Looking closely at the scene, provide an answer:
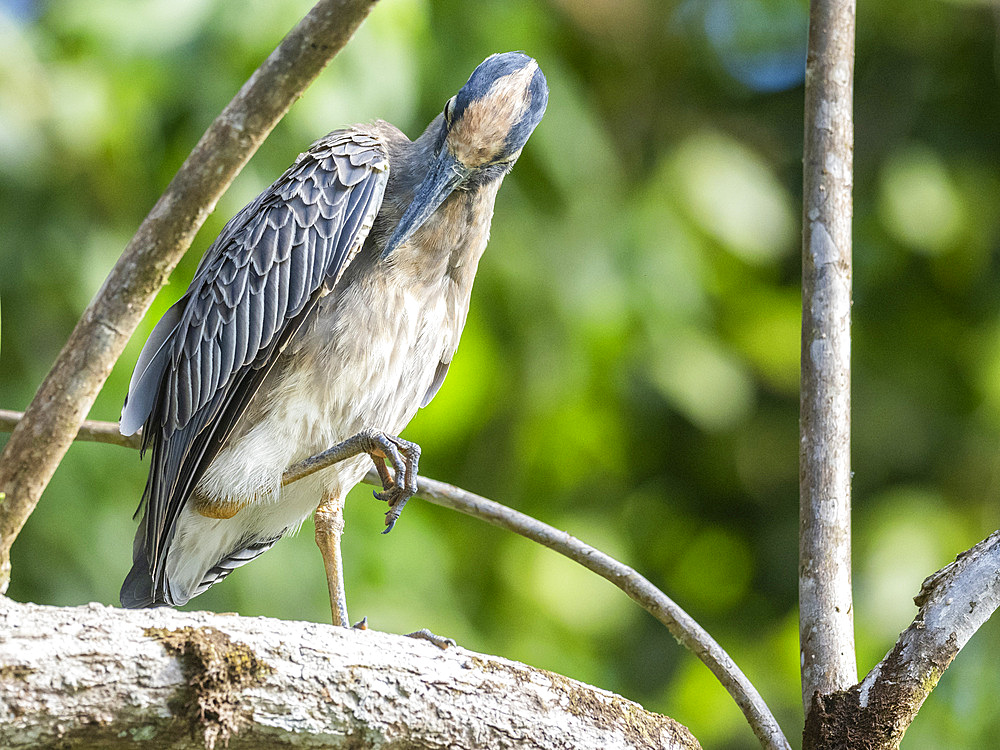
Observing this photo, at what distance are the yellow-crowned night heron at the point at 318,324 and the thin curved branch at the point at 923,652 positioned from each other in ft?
4.33

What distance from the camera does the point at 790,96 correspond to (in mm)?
5629

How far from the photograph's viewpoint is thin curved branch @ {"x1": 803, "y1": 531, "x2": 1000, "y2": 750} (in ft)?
6.24

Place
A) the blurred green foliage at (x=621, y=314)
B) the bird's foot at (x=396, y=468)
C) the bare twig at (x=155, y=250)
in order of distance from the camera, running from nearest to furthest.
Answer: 1. the bare twig at (x=155, y=250)
2. the bird's foot at (x=396, y=468)
3. the blurred green foliage at (x=621, y=314)

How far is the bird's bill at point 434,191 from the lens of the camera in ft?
8.87

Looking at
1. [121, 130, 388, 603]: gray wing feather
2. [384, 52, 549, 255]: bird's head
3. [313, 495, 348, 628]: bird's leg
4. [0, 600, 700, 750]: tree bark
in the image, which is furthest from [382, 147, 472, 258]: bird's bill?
[0, 600, 700, 750]: tree bark

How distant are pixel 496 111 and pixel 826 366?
1.03 metres

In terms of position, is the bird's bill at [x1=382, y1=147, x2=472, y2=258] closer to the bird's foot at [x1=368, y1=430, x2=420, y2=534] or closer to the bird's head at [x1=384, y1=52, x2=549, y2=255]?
the bird's head at [x1=384, y1=52, x2=549, y2=255]

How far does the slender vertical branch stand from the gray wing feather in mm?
1171

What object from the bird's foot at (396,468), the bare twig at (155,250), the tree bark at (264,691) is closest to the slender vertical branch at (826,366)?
the tree bark at (264,691)

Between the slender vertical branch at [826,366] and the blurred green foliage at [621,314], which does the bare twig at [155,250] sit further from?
the blurred green foliage at [621,314]

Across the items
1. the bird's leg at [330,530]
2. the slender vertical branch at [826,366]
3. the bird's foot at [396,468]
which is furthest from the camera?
the bird's leg at [330,530]

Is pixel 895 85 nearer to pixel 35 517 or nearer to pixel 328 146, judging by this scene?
pixel 328 146

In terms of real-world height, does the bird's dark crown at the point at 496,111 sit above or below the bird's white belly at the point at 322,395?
above

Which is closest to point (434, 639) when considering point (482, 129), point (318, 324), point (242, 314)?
point (318, 324)
